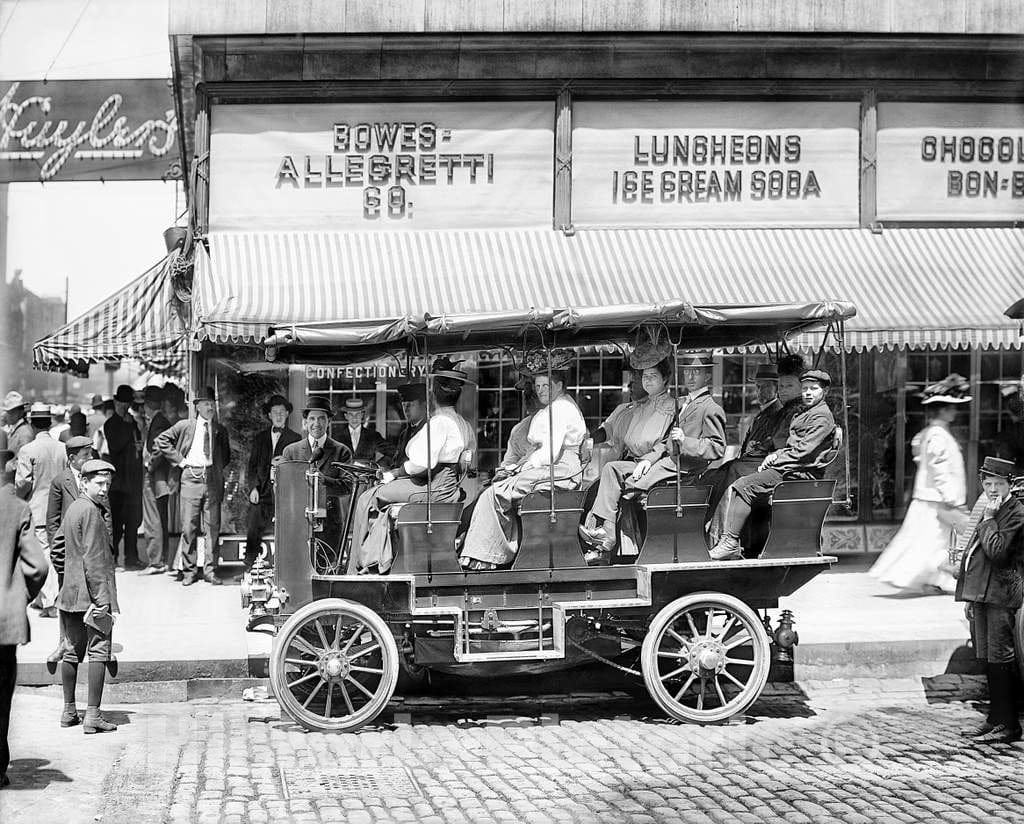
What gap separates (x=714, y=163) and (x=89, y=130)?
38.6 feet

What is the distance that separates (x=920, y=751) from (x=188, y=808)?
403 centimetres

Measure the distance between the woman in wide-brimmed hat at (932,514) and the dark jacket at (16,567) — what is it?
25.9ft

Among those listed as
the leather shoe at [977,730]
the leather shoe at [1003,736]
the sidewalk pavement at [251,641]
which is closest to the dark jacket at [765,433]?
the sidewalk pavement at [251,641]

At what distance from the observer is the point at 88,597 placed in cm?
749

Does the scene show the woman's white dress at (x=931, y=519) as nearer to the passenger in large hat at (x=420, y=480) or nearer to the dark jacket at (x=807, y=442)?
the dark jacket at (x=807, y=442)

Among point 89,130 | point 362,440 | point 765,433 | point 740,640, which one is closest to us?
point 740,640

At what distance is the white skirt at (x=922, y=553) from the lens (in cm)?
1157

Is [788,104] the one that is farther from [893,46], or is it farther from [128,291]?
[128,291]

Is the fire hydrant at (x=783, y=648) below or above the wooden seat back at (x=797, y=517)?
below

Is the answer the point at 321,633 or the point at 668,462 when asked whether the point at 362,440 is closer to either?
the point at 321,633

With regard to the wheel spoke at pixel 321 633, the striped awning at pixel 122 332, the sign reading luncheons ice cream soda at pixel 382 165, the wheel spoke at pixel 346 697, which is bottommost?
the wheel spoke at pixel 346 697

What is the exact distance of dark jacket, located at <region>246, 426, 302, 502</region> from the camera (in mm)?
12445

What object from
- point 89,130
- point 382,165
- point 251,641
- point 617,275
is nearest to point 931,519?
point 617,275

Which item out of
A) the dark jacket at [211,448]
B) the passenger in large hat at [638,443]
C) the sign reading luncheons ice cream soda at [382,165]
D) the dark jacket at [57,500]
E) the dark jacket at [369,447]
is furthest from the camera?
the sign reading luncheons ice cream soda at [382,165]
